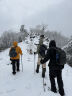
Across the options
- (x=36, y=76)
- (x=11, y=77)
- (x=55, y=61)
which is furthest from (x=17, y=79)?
(x=55, y=61)

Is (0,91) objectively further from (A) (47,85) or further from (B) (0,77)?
(A) (47,85)

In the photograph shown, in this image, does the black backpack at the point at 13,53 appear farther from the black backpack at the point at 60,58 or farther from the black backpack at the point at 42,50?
the black backpack at the point at 60,58

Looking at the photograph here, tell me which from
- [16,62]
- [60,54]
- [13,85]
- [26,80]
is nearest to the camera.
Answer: [60,54]

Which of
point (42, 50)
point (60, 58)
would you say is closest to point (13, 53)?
point (42, 50)

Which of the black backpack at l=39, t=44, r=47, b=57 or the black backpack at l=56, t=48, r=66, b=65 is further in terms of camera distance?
the black backpack at l=39, t=44, r=47, b=57

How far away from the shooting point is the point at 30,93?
4.18 m

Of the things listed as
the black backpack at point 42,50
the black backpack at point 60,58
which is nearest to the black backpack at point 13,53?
the black backpack at point 42,50

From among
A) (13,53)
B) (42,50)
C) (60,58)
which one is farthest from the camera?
(13,53)

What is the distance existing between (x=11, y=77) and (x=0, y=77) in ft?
2.24

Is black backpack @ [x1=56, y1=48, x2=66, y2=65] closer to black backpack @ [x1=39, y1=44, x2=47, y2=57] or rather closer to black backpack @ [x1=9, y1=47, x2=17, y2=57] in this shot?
black backpack @ [x1=39, y1=44, x2=47, y2=57]

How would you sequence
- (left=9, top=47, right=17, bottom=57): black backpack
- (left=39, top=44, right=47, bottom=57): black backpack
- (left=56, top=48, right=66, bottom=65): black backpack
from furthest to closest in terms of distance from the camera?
(left=9, top=47, right=17, bottom=57): black backpack → (left=39, top=44, right=47, bottom=57): black backpack → (left=56, top=48, right=66, bottom=65): black backpack

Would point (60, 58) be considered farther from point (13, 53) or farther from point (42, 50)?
point (13, 53)

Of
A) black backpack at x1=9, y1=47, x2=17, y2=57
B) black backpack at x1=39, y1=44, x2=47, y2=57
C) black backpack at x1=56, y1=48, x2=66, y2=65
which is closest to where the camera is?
black backpack at x1=56, y1=48, x2=66, y2=65

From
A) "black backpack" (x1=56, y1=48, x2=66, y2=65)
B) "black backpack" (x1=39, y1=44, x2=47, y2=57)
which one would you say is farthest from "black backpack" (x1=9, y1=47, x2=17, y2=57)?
"black backpack" (x1=56, y1=48, x2=66, y2=65)
